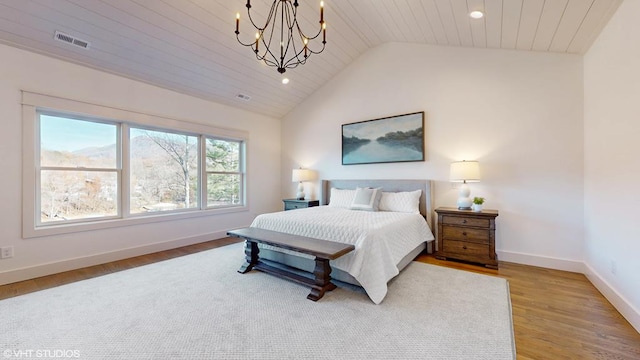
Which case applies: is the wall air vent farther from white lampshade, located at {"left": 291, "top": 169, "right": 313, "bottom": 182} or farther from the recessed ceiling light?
the recessed ceiling light

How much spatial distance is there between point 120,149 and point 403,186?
173 inches

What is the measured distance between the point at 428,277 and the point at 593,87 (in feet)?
9.03

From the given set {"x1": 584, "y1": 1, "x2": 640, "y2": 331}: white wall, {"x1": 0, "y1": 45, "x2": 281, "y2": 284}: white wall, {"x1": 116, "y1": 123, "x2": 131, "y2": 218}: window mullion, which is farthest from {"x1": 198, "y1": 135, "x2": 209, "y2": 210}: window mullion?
{"x1": 584, "y1": 1, "x2": 640, "y2": 331}: white wall

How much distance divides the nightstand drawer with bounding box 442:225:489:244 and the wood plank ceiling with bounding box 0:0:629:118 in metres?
2.38

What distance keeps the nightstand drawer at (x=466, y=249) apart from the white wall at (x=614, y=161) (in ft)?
3.33

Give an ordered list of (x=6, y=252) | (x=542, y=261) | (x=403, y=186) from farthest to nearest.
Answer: (x=403, y=186) < (x=542, y=261) < (x=6, y=252)

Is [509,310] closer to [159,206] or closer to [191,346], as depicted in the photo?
[191,346]

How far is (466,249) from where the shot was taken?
11.2 ft

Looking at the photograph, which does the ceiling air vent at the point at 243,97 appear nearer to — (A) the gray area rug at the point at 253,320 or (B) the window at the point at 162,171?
(B) the window at the point at 162,171

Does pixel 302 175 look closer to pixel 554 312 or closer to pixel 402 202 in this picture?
pixel 402 202

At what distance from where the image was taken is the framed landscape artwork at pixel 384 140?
14.0 ft

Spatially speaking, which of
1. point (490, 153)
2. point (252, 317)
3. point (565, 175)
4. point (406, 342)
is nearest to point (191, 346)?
point (252, 317)

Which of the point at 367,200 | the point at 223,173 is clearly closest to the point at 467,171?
the point at 367,200

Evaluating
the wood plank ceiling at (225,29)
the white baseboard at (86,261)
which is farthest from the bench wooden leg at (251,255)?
the wood plank ceiling at (225,29)
